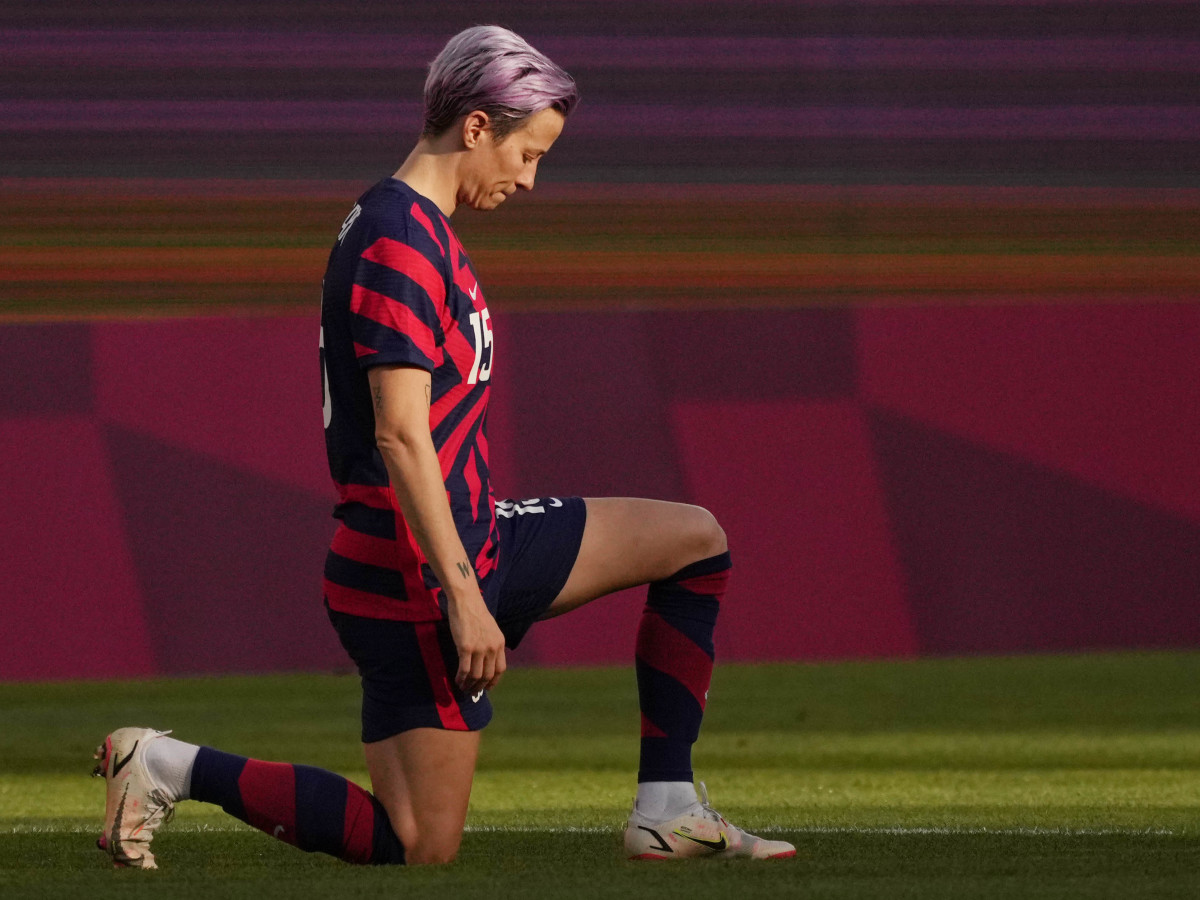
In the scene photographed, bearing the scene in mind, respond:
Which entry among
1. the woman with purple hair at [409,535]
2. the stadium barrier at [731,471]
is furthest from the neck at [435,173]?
the stadium barrier at [731,471]

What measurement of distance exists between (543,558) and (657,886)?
448mm

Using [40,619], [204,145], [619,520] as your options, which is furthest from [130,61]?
[619,520]

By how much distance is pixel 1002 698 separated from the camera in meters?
4.71

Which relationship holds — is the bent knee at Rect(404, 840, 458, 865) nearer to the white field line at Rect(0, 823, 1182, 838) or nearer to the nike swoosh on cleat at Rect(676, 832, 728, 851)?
the nike swoosh on cleat at Rect(676, 832, 728, 851)

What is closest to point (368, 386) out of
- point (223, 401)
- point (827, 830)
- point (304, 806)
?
point (304, 806)

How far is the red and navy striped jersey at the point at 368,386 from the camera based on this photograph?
2.07 meters

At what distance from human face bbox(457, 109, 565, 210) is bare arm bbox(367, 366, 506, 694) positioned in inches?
11.1

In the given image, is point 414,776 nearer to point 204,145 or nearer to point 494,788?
point 494,788

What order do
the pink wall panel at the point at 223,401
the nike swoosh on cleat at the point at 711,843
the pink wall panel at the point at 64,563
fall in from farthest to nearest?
1. the pink wall panel at the point at 223,401
2. the pink wall panel at the point at 64,563
3. the nike swoosh on cleat at the point at 711,843

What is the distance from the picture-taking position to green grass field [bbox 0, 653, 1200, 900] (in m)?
2.13

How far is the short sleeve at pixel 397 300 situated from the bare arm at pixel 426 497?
23 mm

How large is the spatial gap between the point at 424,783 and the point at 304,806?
0.47 ft

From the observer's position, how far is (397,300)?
6.74 ft

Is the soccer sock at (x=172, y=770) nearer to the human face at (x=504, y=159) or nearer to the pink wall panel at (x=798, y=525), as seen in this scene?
the human face at (x=504, y=159)
